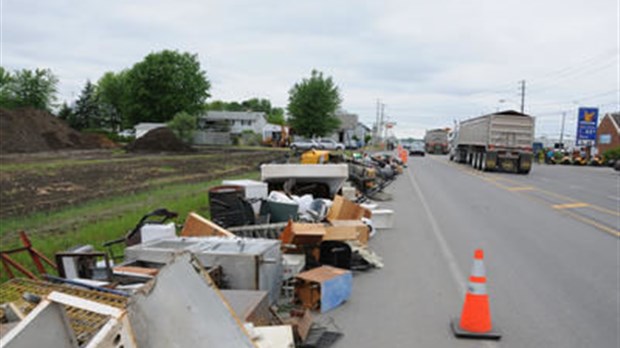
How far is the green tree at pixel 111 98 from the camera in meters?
98.9

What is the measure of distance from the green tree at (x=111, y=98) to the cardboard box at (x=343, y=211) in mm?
94951

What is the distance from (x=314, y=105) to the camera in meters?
68.3

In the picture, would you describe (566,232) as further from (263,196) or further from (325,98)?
(325,98)

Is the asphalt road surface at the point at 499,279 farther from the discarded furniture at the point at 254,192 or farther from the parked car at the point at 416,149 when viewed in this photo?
the parked car at the point at 416,149

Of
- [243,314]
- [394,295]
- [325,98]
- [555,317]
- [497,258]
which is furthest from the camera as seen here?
[325,98]

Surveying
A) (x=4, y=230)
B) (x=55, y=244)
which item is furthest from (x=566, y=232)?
(x=4, y=230)

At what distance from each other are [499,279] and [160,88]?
76027 millimetres

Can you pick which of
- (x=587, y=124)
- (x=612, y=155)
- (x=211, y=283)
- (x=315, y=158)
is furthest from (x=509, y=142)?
(x=587, y=124)

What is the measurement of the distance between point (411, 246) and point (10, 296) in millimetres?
6655

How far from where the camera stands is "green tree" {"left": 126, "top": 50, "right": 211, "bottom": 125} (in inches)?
3034

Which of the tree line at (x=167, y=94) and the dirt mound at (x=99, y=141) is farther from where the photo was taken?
the tree line at (x=167, y=94)

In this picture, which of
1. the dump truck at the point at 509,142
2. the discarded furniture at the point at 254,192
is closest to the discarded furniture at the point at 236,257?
Answer: the discarded furniture at the point at 254,192

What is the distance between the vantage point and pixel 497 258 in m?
8.53

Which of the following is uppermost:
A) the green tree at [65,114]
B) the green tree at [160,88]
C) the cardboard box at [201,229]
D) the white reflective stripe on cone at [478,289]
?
the green tree at [160,88]
